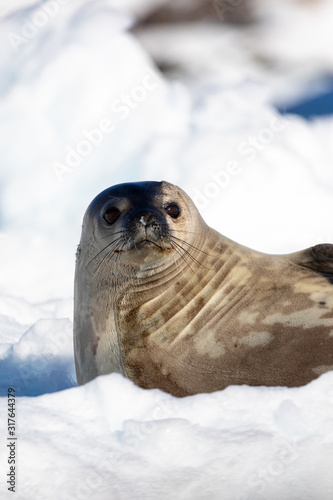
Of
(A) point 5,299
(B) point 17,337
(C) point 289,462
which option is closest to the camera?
(C) point 289,462

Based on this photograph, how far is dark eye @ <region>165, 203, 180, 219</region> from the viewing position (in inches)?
164

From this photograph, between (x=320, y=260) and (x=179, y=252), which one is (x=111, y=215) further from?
(x=320, y=260)

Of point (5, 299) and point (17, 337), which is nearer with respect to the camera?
point (17, 337)

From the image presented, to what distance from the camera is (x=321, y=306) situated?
3771 millimetres

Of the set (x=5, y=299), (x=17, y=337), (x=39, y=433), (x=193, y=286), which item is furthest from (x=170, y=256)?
(x=5, y=299)

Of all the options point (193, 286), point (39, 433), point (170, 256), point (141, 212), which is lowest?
point (193, 286)

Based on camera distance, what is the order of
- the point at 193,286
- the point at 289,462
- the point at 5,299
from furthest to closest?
the point at 5,299 < the point at 193,286 < the point at 289,462

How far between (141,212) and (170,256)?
0.32 m

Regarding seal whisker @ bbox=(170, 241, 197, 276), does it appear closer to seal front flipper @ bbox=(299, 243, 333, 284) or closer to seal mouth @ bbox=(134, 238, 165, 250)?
seal mouth @ bbox=(134, 238, 165, 250)

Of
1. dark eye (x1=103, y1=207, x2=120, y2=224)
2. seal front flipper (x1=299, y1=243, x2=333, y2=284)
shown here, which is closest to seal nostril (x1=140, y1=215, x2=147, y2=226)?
dark eye (x1=103, y1=207, x2=120, y2=224)

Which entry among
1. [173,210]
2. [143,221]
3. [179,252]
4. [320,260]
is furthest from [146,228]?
[320,260]

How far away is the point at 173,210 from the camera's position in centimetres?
420

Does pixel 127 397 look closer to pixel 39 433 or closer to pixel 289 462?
pixel 39 433

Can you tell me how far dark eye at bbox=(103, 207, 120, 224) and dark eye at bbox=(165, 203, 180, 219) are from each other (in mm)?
309
